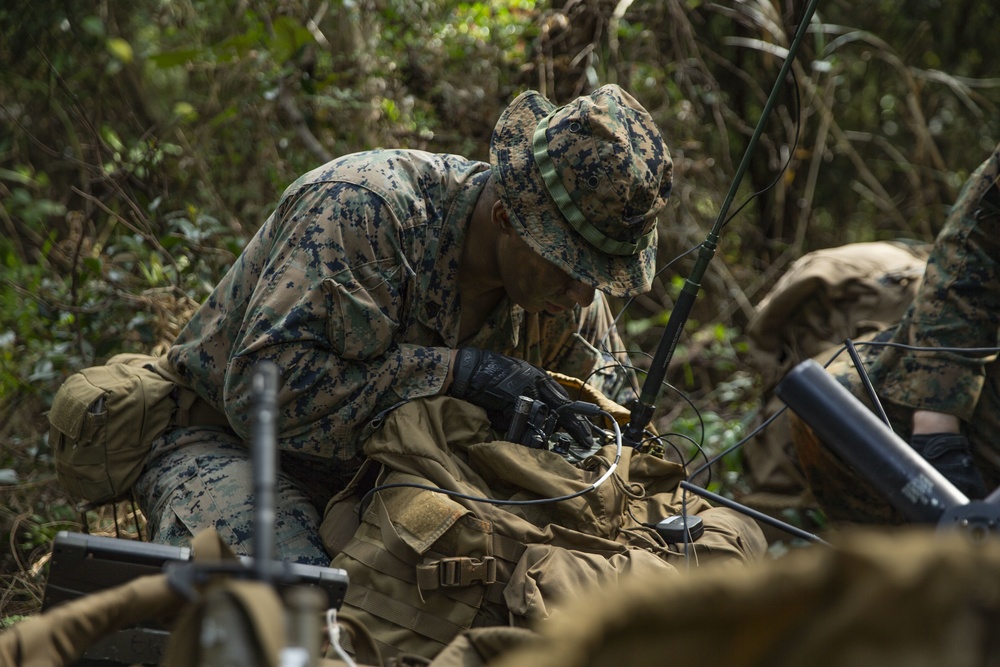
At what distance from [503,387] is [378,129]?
Answer: 2.95 meters

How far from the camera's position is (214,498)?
2531 mm

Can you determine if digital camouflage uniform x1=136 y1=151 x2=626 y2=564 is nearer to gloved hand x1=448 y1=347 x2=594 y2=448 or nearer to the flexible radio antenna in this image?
gloved hand x1=448 y1=347 x2=594 y2=448

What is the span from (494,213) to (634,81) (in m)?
3.05

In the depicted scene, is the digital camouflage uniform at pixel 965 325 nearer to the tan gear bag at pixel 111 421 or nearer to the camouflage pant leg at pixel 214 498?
the camouflage pant leg at pixel 214 498

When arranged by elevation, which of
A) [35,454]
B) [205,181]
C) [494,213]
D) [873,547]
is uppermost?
[873,547]

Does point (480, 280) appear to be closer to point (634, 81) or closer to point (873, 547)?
point (873, 547)

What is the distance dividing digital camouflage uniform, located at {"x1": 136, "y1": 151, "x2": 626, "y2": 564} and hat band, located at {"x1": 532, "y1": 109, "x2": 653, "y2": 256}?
0.31 m

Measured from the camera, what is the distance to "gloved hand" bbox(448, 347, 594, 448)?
2.59m

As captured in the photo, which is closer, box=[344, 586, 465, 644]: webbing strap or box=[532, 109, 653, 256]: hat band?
box=[344, 586, 465, 644]: webbing strap

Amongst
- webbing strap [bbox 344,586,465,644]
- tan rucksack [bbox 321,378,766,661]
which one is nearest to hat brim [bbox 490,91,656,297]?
tan rucksack [bbox 321,378,766,661]

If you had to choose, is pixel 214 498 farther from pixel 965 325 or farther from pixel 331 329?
pixel 965 325

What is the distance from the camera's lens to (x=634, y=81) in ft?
17.8

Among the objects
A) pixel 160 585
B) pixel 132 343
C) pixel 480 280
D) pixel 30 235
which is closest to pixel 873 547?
pixel 160 585

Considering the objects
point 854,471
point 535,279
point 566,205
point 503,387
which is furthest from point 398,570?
point 854,471
